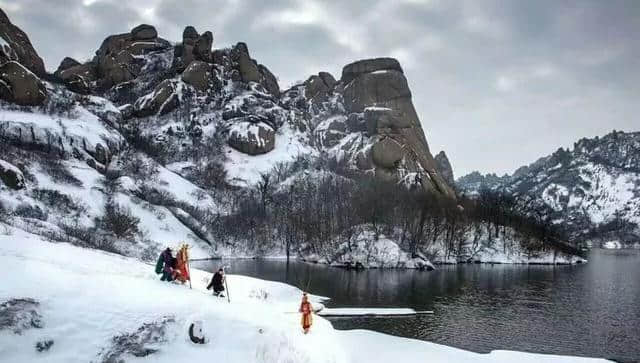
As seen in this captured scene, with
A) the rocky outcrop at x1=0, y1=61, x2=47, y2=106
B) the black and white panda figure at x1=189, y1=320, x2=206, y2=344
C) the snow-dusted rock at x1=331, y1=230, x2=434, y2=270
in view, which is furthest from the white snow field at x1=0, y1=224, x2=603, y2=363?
the rocky outcrop at x1=0, y1=61, x2=47, y2=106

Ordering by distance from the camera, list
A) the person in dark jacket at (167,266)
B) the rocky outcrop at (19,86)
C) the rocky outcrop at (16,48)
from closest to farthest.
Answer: the person in dark jacket at (167,266) < the rocky outcrop at (19,86) < the rocky outcrop at (16,48)

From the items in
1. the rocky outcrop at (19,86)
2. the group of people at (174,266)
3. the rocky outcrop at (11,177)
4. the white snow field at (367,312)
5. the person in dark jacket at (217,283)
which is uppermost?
the rocky outcrop at (19,86)


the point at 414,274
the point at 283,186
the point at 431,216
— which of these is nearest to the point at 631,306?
the point at 414,274

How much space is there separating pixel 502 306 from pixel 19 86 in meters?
167

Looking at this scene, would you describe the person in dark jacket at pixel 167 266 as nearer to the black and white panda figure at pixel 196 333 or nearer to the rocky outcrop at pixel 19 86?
the black and white panda figure at pixel 196 333

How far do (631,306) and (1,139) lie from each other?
154m

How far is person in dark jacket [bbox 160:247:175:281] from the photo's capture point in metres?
23.7

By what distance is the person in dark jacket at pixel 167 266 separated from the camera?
23.7 meters

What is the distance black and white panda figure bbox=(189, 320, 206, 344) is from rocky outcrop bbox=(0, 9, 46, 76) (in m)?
179

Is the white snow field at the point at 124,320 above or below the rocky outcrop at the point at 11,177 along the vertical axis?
below

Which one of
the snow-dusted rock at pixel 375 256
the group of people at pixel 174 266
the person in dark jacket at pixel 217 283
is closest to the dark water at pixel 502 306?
the snow-dusted rock at pixel 375 256

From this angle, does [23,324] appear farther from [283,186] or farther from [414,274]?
[283,186]

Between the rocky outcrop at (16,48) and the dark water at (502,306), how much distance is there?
136739 millimetres

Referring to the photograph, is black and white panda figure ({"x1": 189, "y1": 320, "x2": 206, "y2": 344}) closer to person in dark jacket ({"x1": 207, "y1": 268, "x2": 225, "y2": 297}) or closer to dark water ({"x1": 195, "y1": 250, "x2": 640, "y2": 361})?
person in dark jacket ({"x1": 207, "y1": 268, "x2": 225, "y2": 297})
